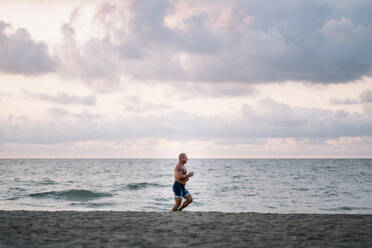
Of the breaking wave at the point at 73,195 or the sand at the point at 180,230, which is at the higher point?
the sand at the point at 180,230

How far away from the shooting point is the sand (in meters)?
7.46

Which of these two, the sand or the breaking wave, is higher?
the sand

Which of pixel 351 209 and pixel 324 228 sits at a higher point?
pixel 324 228

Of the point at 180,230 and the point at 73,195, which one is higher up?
the point at 180,230

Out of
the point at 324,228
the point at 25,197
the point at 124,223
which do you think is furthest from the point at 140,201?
the point at 324,228

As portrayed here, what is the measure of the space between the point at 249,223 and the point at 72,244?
4577 mm

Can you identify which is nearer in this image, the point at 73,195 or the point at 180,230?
the point at 180,230

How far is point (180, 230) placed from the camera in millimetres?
8664

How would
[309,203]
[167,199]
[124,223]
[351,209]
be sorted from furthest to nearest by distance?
[167,199] < [309,203] < [351,209] < [124,223]

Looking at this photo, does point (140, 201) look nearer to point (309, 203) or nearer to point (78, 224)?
point (309, 203)

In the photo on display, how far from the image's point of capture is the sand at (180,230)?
746 centimetres

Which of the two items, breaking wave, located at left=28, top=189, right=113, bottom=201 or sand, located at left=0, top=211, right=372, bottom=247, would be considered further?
breaking wave, located at left=28, top=189, right=113, bottom=201

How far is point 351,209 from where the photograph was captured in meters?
20.3

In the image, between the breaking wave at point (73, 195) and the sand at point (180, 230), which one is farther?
the breaking wave at point (73, 195)
